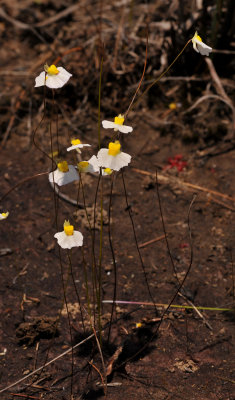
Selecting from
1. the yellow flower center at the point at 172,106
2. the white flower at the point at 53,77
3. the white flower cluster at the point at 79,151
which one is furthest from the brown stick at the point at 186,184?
the white flower at the point at 53,77

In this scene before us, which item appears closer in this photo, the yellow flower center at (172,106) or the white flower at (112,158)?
the white flower at (112,158)

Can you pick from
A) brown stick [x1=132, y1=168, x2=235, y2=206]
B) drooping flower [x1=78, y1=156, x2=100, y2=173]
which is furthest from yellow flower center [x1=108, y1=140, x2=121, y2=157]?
brown stick [x1=132, y1=168, x2=235, y2=206]

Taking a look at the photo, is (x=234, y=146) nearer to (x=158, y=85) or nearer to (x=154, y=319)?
(x=158, y=85)

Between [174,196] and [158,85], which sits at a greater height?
[158,85]

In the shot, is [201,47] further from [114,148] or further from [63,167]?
[63,167]

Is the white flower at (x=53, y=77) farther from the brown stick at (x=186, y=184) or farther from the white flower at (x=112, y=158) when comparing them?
the brown stick at (x=186, y=184)

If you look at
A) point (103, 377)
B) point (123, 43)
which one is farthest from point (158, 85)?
point (103, 377)

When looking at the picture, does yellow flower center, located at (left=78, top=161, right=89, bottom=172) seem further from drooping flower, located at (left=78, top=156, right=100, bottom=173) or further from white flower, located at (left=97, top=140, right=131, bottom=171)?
white flower, located at (left=97, top=140, right=131, bottom=171)
